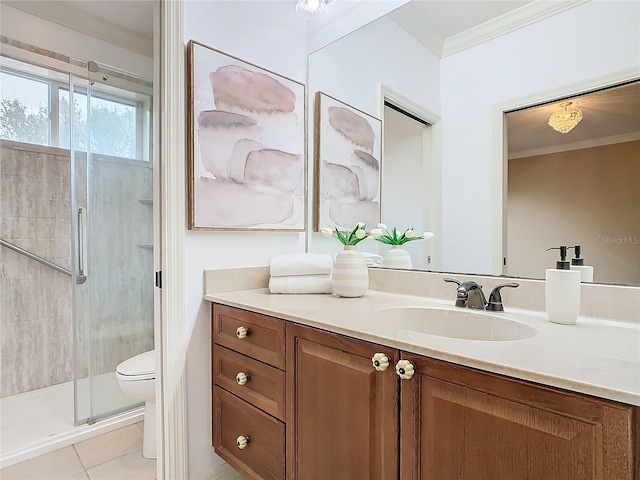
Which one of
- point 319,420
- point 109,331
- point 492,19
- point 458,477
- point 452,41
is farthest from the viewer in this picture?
point 109,331

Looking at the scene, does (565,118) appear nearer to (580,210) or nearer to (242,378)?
(580,210)

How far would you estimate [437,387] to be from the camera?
0.78 m

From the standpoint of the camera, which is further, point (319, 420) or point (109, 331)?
point (109, 331)

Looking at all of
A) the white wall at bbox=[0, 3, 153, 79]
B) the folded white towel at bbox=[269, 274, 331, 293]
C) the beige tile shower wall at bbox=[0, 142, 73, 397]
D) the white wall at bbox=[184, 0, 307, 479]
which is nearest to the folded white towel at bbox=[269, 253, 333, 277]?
the folded white towel at bbox=[269, 274, 331, 293]

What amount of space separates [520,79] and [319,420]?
1.32 meters

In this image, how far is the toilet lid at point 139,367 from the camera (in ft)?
5.75

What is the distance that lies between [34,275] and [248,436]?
81.7 inches

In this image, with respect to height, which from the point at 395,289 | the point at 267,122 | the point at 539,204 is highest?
the point at 267,122

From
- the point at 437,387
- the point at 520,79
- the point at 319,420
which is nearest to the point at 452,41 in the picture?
the point at 520,79

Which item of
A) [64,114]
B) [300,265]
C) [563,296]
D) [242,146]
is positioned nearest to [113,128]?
[64,114]

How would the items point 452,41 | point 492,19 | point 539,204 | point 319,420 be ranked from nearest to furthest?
1. point 319,420
2. point 539,204
3. point 492,19
4. point 452,41

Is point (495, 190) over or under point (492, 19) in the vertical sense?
under

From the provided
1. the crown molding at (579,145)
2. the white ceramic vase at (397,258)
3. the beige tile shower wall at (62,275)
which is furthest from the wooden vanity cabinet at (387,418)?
the beige tile shower wall at (62,275)

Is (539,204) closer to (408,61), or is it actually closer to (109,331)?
(408,61)
